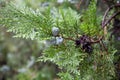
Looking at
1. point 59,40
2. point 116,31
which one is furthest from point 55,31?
point 116,31

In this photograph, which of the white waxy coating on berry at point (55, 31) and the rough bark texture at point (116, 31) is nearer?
the white waxy coating on berry at point (55, 31)

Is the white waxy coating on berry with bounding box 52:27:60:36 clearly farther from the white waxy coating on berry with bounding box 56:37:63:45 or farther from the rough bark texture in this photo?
the rough bark texture

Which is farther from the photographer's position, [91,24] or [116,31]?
[116,31]

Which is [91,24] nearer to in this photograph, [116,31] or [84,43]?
[84,43]

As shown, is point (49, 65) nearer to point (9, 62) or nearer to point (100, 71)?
point (9, 62)

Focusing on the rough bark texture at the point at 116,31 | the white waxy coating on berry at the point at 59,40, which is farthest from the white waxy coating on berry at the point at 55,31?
the rough bark texture at the point at 116,31

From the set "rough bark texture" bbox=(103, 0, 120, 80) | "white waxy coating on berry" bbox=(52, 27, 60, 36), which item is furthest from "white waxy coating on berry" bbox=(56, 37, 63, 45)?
"rough bark texture" bbox=(103, 0, 120, 80)

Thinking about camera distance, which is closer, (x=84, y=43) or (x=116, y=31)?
(x=84, y=43)

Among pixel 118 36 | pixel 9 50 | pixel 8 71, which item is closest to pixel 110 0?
pixel 118 36

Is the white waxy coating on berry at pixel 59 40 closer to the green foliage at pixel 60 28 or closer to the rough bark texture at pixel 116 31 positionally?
the green foliage at pixel 60 28

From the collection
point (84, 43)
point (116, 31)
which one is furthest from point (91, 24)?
point (116, 31)

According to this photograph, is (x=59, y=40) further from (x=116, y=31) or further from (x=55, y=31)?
(x=116, y=31)
